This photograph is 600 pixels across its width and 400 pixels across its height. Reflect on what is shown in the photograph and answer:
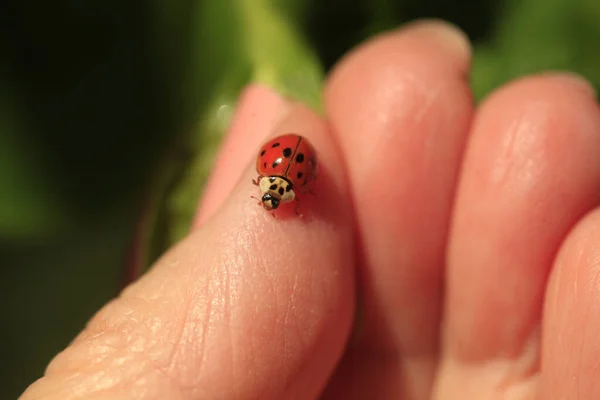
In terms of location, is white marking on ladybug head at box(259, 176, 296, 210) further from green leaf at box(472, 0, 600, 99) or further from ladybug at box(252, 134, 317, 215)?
green leaf at box(472, 0, 600, 99)

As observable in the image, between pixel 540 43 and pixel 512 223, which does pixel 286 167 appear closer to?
pixel 512 223

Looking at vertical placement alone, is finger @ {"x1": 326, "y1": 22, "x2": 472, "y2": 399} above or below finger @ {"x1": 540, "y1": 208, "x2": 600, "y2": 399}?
above

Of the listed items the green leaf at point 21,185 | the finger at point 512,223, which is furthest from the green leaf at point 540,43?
the green leaf at point 21,185

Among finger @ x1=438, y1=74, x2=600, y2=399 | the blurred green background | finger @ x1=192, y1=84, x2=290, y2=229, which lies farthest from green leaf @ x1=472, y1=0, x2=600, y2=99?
finger @ x1=192, y1=84, x2=290, y2=229

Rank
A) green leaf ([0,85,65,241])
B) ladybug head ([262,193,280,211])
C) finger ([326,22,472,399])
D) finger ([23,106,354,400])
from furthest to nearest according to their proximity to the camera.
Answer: green leaf ([0,85,65,241])
finger ([326,22,472,399])
ladybug head ([262,193,280,211])
finger ([23,106,354,400])

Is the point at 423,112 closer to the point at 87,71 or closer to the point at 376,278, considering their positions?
the point at 376,278

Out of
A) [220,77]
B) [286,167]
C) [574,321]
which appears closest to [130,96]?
[220,77]

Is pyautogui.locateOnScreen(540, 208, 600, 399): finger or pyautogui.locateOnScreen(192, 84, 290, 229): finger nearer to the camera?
pyautogui.locateOnScreen(540, 208, 600, 399): finger
